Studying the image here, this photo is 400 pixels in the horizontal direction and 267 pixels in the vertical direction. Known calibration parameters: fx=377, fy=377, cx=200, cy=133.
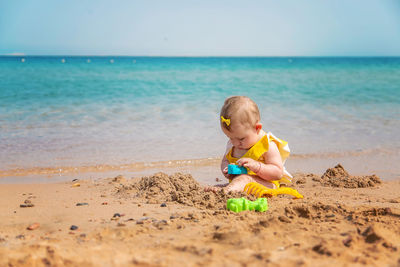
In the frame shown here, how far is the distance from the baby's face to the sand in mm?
554

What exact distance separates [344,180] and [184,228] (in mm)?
2474

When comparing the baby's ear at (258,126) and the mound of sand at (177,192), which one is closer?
the mound of sand at (177,192)

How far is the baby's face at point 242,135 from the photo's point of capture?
3436mm

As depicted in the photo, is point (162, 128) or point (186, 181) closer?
point (186, 181)

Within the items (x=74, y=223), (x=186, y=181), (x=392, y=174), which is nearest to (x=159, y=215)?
(x=74, y=223)

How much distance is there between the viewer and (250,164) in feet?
11.4

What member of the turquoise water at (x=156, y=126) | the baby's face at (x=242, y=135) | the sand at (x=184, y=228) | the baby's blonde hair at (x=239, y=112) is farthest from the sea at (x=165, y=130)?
the baby's blonde hair at (x=239, y=112)

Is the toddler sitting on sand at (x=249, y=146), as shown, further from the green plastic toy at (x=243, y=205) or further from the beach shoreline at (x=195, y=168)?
the beach shoreline at (x=195, y=168)

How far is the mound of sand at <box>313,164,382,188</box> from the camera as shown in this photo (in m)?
4.25

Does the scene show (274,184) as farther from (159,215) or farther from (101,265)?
(101,265)

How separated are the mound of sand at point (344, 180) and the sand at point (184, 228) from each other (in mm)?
104

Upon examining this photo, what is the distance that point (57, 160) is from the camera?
5.46 metres

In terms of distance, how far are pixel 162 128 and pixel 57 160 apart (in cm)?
267

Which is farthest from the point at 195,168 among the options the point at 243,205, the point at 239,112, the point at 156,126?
the point at 156,126
